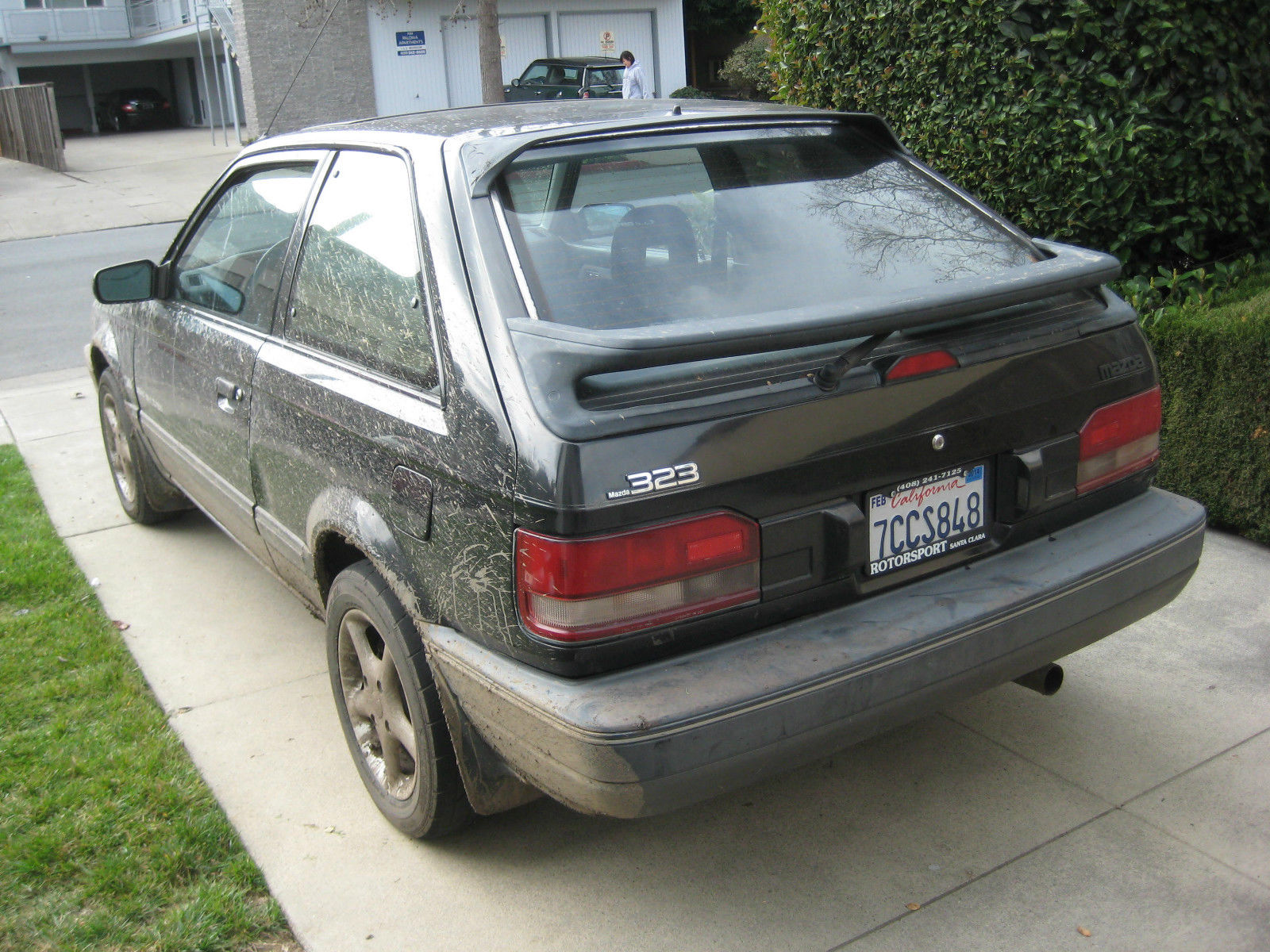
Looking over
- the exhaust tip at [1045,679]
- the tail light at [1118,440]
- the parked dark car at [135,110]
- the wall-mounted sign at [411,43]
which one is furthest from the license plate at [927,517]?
the parked dark car at [135,110]

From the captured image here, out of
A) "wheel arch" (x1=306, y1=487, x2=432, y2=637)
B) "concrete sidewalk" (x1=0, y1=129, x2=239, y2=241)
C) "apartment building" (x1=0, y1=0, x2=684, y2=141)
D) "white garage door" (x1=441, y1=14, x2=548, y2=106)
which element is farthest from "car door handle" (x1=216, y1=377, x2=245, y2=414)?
"white garage door" (x1=441, y1=14, x2=548, y2=106)

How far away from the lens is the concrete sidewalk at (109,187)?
17.4 meters

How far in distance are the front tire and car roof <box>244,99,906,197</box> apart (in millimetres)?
1048

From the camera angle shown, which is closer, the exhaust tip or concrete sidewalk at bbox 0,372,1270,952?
concrete sidewalk at bbox 0,372,1270,952

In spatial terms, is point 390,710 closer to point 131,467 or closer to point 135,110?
point 131,467

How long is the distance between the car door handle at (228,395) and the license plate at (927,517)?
201 cm

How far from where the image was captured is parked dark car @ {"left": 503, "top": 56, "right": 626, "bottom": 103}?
74.1 ft

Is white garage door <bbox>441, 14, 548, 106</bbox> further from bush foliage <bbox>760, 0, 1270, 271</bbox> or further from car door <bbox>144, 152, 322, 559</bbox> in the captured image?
car door <bbox>144, 152, 322, 559</bbox>

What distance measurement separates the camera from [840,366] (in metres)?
2.46

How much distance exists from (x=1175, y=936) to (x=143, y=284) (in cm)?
382

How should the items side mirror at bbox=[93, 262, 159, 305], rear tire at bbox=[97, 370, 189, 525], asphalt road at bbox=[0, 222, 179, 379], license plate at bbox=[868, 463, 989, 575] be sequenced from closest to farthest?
1. license plate at bbox=[868, 463, 989, 575]
2. side mirror at bbox=[93, 262, 159, 305]
3. rear tire at bbox=[97, 370, 189, 525]
4. asphalt road at bbox=[0, 222, 179, 379]

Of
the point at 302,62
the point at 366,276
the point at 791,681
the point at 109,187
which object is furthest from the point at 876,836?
the point at 302,62

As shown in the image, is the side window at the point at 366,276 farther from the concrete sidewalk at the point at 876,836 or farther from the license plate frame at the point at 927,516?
the concrete sidewalk at the point at 876,836

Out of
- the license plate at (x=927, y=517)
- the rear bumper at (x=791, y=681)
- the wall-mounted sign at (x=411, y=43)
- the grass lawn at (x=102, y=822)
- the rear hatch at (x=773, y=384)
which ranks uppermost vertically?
the wall-mounted sign at (x=411, y=43)
